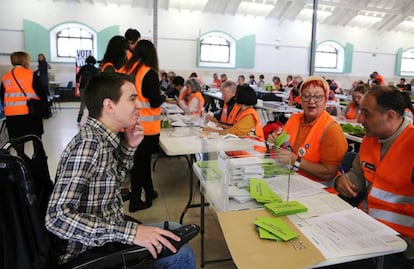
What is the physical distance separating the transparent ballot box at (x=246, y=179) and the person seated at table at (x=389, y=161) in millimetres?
258

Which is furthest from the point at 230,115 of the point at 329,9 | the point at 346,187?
the point at 329,9

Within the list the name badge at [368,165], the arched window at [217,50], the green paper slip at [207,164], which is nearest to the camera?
the name badge at [368,165]

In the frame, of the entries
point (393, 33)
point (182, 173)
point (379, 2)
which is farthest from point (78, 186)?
point (393, 33)

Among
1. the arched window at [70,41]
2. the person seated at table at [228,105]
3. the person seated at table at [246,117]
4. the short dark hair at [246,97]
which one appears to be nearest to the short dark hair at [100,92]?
the person seated at table at [246,117]

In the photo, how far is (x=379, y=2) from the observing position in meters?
13.5

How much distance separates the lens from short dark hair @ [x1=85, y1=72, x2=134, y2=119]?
131 centimetres

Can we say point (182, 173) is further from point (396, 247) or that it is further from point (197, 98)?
point (396, 247)

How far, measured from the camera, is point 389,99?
1.57m

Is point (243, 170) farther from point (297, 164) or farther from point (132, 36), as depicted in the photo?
point (132, 36)

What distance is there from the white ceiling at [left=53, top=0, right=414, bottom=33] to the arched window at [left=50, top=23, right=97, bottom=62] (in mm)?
969

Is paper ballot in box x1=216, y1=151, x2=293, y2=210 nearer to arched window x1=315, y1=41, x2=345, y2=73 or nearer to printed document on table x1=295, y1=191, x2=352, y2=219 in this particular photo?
printed document on table x1=295, y1=191, x2=352, y2=219

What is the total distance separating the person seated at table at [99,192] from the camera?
1.09 metres

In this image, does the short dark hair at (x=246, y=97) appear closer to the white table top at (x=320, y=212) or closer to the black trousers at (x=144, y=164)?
the black trousers at (x=144, y=164)

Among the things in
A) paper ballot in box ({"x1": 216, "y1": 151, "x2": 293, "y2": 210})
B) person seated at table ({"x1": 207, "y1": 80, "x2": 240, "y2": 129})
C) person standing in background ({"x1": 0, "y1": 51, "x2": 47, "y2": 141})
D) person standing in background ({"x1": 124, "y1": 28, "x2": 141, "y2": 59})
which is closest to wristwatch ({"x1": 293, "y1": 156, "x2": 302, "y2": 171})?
paper ballot in box ({"x1": 216, "y1": 151, "x2": 293, "y2": 210})
